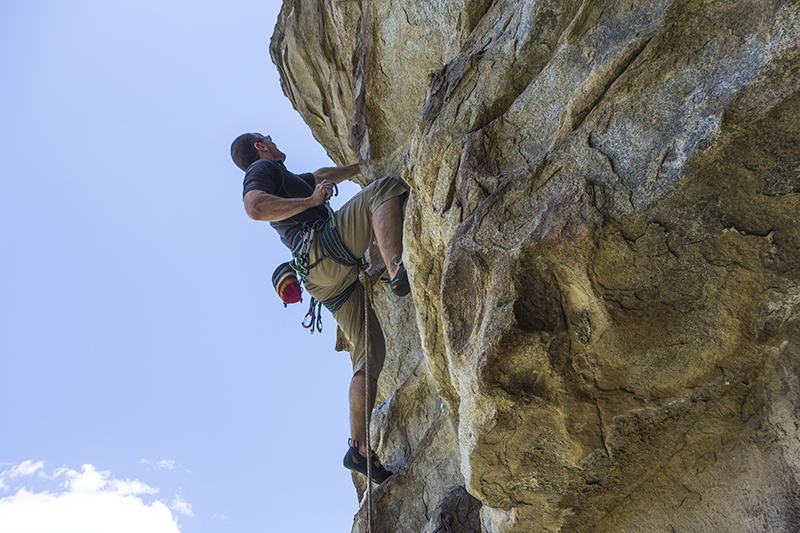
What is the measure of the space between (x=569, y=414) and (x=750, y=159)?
1043 mm

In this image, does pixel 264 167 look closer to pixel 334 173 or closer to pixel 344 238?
pixel 344 238

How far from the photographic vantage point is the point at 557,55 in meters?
2.46

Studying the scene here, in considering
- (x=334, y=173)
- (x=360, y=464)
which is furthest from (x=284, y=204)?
(x=360, y=464)

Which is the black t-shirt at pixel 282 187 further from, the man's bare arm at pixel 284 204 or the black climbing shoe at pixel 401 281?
the black climbing shoe at pixel 401 281

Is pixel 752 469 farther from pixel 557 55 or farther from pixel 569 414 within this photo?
pixel 557 55

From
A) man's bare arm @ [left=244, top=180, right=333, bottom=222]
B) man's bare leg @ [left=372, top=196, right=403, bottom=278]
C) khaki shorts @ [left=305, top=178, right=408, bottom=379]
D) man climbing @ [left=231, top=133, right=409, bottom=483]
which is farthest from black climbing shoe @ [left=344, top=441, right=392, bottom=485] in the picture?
man's bare arm @ [left=244, top=180, right=333, bottom=222]

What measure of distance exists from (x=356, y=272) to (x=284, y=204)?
886mm

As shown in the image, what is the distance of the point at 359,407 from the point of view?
4348mm

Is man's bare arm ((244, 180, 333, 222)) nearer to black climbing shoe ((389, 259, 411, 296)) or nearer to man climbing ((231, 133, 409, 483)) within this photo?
man climbing ((231, 133, 409, 483))

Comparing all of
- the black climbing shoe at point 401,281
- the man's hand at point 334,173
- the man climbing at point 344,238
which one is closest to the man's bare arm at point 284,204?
the man climbing at point 344,238

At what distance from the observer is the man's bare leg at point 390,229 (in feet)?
11.8

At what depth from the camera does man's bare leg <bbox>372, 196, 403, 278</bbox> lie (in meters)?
3.60

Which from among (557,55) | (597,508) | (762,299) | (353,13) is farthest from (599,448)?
(353,13)

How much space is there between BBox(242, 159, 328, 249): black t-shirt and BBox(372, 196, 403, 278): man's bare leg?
26.4 inches
